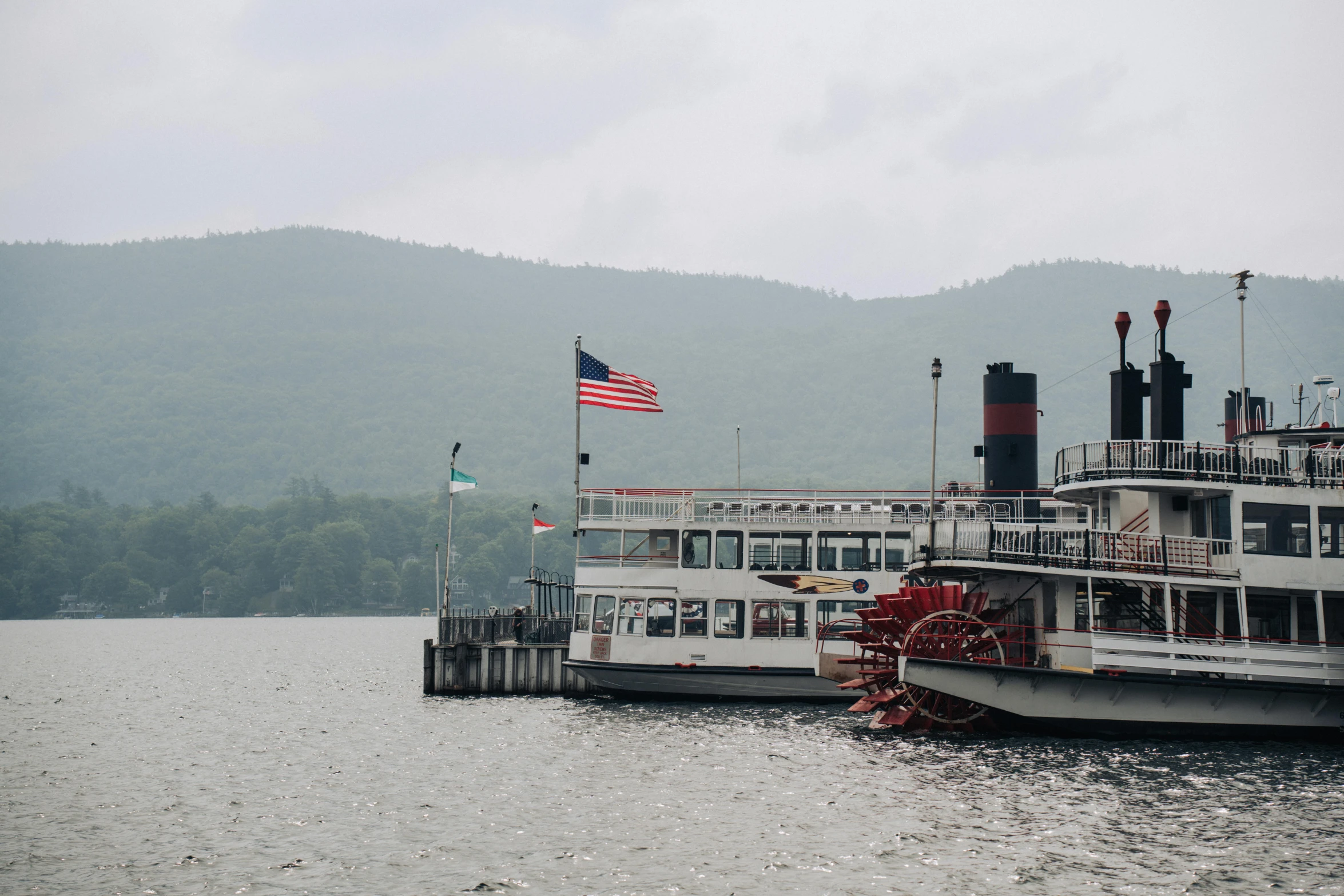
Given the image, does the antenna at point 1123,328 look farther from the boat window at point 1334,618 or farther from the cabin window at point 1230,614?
the boat window at point 1334,618

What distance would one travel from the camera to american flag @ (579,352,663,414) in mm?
41094

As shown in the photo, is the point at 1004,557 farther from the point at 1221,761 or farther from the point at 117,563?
the point at 117,563

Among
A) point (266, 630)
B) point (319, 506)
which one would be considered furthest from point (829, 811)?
point (319, 506)

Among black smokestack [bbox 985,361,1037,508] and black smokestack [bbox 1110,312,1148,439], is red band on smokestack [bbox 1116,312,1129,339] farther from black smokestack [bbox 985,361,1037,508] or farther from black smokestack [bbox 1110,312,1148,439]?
black smokestack [bbox 985,361,1037,508]

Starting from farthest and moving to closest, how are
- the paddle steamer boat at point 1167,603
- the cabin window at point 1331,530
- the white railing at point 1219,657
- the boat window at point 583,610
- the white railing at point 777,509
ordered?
the boat window at point 583,610
the white railing at point 777,509
the cabin window at point 1331,530
the paddle steamer boat at point 1167,603
the white railing at point 1219,657

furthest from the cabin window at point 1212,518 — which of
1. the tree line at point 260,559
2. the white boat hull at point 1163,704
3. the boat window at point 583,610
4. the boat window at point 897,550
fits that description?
the tree line at point 260,559

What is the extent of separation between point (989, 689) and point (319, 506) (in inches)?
6832

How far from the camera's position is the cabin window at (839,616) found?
→ 127 ft

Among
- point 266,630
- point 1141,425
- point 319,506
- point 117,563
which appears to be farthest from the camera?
point 319,506

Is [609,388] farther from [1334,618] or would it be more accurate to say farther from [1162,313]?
[1334,618]

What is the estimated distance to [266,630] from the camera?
130375 mm

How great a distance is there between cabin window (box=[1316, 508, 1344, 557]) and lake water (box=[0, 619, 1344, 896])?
14.2 ft

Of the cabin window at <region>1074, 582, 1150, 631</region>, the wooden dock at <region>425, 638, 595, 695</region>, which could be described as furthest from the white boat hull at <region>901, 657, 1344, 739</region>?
the wooden dock at <region>425, 638, 595, 695</region>

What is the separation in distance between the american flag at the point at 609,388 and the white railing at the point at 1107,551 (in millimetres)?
13490
